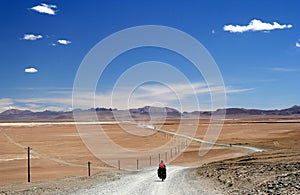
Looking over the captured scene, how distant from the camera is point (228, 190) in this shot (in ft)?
76.6

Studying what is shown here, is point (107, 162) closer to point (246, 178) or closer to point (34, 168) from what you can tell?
point (34, 168)

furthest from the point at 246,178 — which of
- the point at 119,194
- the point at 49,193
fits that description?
the point at 49,193

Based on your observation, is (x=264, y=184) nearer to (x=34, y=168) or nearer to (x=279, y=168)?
(x=279, y=168)

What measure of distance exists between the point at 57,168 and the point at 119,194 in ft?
90.0

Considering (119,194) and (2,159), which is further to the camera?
(2,159)

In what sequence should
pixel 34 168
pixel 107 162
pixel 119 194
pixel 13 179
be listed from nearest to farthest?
pixel 119 194 < pixel 13 179 < pixel 34 168 < pixel 107 162

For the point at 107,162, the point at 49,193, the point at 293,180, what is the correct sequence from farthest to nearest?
the point at 107,162, the point at 49,193, the point at 293,180

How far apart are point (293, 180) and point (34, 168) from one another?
1350 inches

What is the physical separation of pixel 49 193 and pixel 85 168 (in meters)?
23.5

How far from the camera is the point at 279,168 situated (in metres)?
27.4

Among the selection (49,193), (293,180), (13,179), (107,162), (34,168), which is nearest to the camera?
(293,180)

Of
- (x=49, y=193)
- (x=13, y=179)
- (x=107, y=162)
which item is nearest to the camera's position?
(x=49, y=193)

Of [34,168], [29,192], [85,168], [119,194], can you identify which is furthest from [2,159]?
Answer: [119,194]

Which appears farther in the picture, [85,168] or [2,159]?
[2,159]
